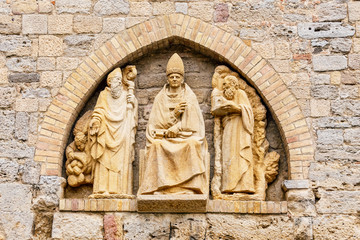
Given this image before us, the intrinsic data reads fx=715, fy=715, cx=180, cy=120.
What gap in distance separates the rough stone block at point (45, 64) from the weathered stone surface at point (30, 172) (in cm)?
113

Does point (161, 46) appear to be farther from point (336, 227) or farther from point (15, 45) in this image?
point (336, 227)

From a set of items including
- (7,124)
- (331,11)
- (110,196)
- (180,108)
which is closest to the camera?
(110,196)

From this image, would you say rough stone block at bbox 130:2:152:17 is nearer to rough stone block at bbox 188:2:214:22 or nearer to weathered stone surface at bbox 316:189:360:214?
rough stone block at bbox 188:2:214:22

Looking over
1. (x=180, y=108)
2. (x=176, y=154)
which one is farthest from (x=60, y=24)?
(x=176, y=154)

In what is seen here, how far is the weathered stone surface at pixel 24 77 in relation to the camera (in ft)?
27.1

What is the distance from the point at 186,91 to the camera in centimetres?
820

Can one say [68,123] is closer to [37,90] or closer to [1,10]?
[37,90]

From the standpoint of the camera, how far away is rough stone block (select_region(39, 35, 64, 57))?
8.36 metres

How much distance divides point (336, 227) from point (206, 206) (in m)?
1.39

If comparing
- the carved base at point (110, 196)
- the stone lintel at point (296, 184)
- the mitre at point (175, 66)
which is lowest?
the carved base at point (110, 196)

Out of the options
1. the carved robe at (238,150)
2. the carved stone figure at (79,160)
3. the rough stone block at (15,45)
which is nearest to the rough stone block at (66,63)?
the rough stone block at (15,45)

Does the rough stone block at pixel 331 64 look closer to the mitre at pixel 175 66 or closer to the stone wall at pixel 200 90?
the stone wall at pixel 200 90

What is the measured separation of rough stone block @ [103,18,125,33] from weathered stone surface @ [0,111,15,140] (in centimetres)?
147

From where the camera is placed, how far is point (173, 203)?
7.61 meters
